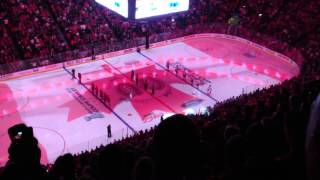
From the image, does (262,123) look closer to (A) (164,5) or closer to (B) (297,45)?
(A) (164,5)

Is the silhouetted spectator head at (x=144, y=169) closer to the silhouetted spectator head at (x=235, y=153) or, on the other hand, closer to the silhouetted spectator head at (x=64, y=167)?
the silhouetted spectator head at (x=235, y=153)

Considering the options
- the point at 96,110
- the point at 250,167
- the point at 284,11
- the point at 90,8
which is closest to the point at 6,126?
the point at 96,110

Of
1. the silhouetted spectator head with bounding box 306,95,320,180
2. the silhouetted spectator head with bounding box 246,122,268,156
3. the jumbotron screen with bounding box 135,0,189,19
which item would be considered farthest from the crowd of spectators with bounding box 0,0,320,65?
the silhouetted spectator head with bounding box 306,95,320,180

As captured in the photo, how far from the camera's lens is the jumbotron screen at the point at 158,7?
55.4 ft

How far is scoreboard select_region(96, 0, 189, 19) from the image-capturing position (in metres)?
16.6

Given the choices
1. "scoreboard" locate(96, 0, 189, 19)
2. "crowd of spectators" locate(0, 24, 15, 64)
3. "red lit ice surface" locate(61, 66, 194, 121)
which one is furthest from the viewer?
"crowd of spectators" locate(0, 24, 15, 64)

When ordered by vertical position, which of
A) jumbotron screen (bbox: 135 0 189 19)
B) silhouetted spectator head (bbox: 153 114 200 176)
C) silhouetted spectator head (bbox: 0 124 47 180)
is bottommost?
jumbotron screen (bbox: 135 0 189 19)

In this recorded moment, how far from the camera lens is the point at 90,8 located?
25.9 m

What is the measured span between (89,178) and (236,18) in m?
23.0

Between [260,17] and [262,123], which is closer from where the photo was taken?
[262,123]

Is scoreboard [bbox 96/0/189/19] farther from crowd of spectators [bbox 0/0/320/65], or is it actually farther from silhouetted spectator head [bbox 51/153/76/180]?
silhouetted spectator head [bbox 51/153/76/180]

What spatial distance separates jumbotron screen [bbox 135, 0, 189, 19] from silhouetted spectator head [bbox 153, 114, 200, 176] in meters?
14.2

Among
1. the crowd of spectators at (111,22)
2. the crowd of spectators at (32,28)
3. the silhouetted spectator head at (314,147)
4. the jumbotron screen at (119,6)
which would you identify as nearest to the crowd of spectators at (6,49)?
the crowd of spectators at (111,22)

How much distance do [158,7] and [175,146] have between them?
15.5m
